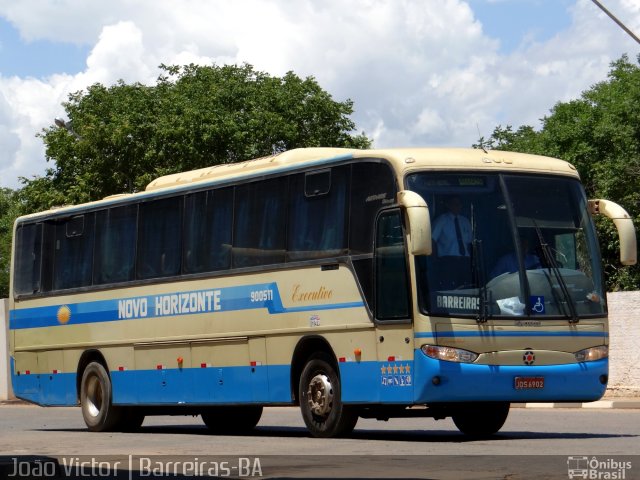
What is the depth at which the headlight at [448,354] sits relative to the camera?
623 inches

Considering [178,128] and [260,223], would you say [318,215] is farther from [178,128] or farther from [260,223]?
[178,128]

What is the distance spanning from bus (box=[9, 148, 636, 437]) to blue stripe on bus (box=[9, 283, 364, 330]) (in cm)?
3

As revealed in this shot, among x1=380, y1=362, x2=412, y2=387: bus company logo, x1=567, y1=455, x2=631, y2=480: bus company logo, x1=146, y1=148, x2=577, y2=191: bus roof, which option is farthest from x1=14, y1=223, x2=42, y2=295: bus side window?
x1=567, y1=455, x2=631, y2=480: bus company logo

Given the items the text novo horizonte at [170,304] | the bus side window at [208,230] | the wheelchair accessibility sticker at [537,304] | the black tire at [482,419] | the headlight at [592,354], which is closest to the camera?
the wheelchair accessibility sticker at [537,304]

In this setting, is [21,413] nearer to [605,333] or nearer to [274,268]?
[274,268]

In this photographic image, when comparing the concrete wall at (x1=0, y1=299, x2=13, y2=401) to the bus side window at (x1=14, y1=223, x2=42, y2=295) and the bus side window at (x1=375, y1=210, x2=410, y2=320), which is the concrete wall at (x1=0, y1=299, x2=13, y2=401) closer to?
the bus side window at (x1=14, y1=223, x2=42, y2=295)

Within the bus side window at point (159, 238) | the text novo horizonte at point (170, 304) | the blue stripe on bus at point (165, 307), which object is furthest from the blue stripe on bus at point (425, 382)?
the bus side window at point (159, 238)

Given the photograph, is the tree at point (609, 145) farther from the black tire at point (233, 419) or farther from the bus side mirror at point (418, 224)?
the bus side mirror at point (418, 224)

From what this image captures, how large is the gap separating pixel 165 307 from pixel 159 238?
1.06 m

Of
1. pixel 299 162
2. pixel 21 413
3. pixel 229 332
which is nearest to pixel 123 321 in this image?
pixel 229 332

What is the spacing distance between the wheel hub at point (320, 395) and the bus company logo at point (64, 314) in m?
6.72

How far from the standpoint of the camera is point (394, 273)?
1627 cm

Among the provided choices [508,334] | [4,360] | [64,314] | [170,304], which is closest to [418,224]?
[508,334]

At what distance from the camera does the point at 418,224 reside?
15.5m
